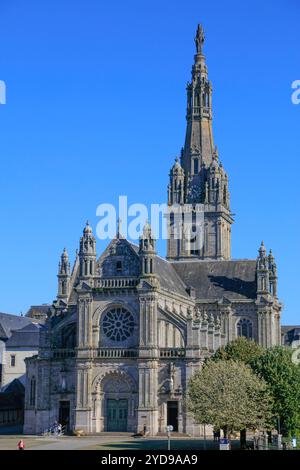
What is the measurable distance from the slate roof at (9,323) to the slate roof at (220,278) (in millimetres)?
28278

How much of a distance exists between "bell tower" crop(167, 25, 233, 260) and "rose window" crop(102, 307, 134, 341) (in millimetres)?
32487

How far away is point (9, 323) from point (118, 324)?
4227 centimetres

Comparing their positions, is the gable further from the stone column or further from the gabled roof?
the gabled roof

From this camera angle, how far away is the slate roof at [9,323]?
127438 mm

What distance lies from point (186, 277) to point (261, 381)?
125 feet

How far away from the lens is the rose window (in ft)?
301

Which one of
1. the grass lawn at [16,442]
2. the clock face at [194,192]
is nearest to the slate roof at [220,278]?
the clock face at [194,192]

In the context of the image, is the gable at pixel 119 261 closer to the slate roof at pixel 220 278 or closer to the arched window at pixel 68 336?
the arched window at pixel 68 336

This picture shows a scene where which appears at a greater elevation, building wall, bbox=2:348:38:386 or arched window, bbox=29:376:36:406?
building wall, bbox=2:348:38:386

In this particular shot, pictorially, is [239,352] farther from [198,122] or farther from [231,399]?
[198,122]

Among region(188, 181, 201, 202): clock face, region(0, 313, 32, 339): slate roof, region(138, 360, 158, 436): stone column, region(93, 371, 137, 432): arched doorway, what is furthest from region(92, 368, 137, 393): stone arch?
region(188, 181, 201, 202): clock face

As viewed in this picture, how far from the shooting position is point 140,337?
3551 inches
